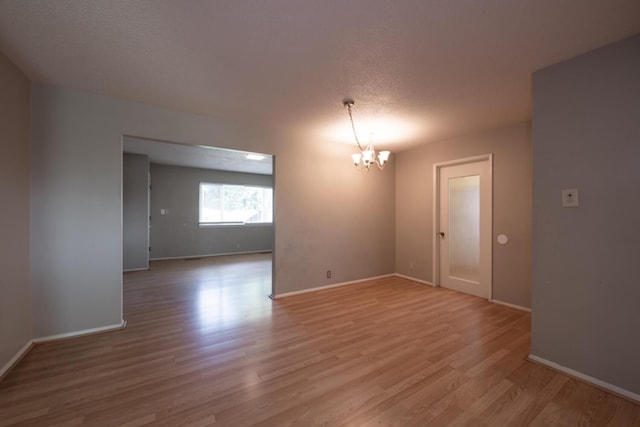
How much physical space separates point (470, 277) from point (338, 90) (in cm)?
352

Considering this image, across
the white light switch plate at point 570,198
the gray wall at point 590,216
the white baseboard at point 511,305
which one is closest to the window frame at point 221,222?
the white baseboard at point 511,305

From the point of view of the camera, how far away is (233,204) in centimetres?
804

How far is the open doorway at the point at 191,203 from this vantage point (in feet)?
18.7

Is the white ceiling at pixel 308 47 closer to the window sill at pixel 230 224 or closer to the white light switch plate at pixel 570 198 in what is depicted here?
the white light switch plate at pixel 570 198

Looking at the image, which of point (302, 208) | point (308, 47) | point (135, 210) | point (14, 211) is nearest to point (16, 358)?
point (14, 211)

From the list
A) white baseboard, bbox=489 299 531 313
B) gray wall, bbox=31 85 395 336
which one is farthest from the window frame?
white baseboard, bbox=489 299 531 313

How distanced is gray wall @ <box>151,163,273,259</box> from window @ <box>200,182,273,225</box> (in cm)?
20

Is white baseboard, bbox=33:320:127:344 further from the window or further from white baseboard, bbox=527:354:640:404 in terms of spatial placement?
the window

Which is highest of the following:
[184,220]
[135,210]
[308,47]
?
[308,47]

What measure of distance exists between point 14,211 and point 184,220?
5.19 m

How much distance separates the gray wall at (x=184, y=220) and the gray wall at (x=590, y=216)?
7328 millimetres

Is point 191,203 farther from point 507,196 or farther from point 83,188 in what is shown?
point 507,196

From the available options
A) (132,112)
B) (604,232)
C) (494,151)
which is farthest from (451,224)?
(132,112)

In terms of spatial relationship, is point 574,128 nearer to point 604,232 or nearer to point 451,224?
point 604,232
